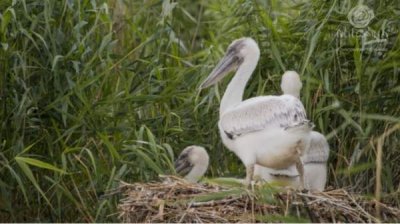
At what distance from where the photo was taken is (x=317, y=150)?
10.1 meters

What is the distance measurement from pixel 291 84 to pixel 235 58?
41 centimetres

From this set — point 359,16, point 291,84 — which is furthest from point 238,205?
point 359,16

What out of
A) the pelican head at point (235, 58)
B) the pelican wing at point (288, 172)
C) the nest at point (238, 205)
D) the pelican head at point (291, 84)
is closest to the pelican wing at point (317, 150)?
the pelican wing at point (288, 172)

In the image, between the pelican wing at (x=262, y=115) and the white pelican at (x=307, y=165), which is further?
the white pelican at (x=307, y=165)

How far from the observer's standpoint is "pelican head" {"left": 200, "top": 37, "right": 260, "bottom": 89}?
10.2m

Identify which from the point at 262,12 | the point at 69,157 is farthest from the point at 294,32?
the point at 69,157

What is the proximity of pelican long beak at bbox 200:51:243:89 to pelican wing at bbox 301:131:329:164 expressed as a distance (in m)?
0.66

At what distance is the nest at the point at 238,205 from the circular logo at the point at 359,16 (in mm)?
1491

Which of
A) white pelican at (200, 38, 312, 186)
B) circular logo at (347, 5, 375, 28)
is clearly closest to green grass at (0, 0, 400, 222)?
circular logo at (347, 5, 375, 28)

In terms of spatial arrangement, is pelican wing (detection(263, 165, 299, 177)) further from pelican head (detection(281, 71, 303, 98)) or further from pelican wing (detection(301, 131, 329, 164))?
pelican head (detection(281, 71, 303, 98))

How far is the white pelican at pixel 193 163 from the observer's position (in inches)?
409

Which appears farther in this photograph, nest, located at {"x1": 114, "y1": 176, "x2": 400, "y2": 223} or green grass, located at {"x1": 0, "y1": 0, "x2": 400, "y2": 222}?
green grass, located at {"x1": 0, "y1": 0, "x2": 400, "y2": 222}

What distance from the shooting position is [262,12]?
1098cm

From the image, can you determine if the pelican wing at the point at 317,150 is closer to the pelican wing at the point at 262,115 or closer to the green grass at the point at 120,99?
the green grass at the point at 120,99
